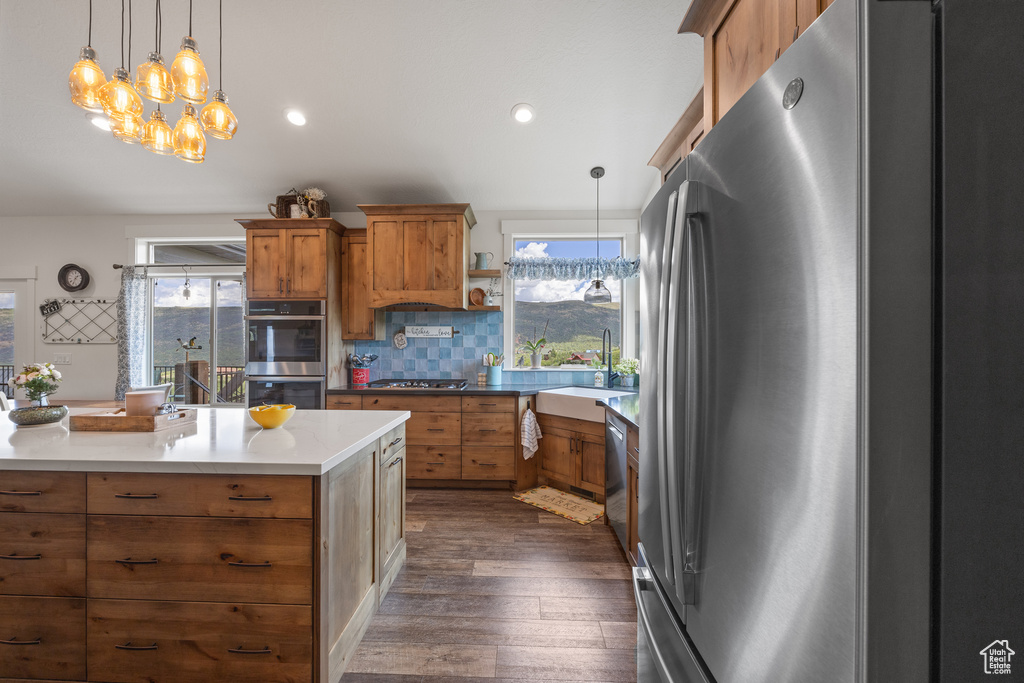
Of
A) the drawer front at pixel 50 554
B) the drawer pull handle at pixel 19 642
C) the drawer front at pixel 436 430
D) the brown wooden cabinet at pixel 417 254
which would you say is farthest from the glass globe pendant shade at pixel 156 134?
the drawer front at pixel 436 430

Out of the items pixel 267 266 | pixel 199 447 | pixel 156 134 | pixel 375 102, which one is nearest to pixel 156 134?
pixel 156 134

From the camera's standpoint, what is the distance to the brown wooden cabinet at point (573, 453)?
3.38 meters

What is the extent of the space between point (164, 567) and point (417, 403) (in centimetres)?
237

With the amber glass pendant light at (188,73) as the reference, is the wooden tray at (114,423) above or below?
below

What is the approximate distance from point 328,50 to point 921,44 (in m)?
3.41

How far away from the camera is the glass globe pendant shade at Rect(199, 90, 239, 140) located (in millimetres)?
1871

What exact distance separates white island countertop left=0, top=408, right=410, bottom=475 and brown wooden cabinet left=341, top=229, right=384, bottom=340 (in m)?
2.13

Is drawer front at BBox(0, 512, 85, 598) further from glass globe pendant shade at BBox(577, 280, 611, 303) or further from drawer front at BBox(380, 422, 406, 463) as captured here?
glass globe pendant shade at BBox(577, 280, 611, 303)

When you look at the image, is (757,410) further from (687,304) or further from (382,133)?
(382,133)

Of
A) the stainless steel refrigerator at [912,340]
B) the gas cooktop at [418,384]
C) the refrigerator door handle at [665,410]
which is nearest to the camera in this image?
the stainless steel refrigerator at [912,340]

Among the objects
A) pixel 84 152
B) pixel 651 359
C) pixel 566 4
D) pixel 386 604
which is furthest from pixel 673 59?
pixel 84 152

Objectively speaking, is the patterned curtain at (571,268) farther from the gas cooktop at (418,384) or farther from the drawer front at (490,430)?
the drawer front at (490,430)

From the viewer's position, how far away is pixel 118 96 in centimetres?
167

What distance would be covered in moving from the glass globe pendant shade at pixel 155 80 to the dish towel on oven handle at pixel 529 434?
2934 millimetres
